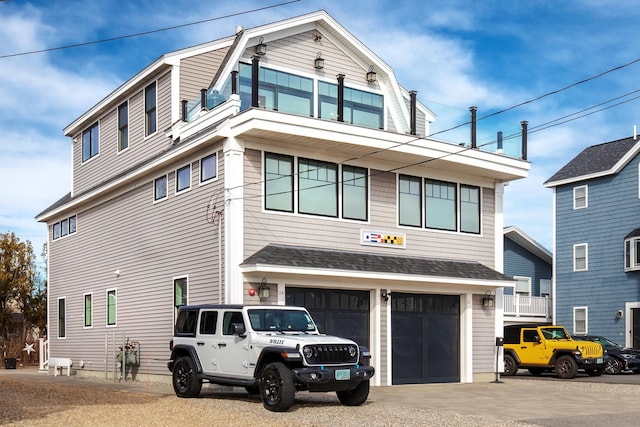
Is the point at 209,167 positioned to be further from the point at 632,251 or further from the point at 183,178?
the point at 632,251

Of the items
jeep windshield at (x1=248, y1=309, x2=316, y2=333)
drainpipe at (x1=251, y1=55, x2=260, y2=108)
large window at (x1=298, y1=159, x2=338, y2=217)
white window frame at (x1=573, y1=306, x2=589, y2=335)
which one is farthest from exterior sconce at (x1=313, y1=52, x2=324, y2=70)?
white window frame at (x1=573, y1=306, x2=589, y2=335)

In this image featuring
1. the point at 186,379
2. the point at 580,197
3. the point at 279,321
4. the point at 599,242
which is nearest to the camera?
the point at 279,321

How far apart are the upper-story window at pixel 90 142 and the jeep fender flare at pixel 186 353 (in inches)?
468

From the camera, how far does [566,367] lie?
26094 mm

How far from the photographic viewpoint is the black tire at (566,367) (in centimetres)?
2591

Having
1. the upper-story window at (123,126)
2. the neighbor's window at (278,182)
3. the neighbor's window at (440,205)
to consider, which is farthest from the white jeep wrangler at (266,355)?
the upper-story window at (123,126)

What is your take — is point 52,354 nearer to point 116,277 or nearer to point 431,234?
point 116,277

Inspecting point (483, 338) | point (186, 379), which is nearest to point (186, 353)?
point (186, 379)

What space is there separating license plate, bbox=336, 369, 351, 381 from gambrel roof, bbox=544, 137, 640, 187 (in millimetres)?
23951

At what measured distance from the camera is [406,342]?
22125 millimetres

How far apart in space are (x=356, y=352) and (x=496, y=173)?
10044 mm

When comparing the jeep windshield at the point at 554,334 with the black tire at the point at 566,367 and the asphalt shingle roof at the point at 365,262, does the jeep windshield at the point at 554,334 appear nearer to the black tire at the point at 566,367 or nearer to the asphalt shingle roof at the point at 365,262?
the black tire at the point at 566,367

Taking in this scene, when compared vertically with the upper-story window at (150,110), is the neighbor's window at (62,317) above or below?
below

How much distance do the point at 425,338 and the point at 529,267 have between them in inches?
825
